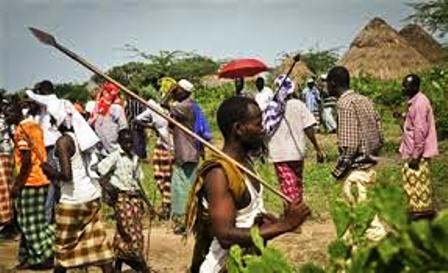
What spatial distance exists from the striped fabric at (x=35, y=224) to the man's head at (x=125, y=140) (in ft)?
3.08

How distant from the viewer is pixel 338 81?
602cm

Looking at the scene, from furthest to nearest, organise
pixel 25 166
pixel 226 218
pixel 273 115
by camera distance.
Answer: pixel 273 115
pixel 25 166
pixel 226 218

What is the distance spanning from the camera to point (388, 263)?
4.74 ft

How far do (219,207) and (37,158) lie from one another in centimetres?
426

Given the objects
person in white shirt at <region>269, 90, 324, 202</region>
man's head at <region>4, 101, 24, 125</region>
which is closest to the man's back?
person in white shirt at <region>269, 90, 324, 202</region>

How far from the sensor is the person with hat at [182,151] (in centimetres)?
834

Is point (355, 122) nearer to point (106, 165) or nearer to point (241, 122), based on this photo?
point (106, 165)

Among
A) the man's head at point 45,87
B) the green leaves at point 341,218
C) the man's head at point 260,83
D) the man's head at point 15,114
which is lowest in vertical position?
the man's head at point 15,114

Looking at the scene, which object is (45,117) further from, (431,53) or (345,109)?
(431,53)

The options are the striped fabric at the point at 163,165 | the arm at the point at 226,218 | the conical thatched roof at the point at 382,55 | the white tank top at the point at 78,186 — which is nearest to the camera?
the arm at the point at 226,218

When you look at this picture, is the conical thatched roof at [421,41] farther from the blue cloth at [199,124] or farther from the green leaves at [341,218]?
the green leaves at [341,218]

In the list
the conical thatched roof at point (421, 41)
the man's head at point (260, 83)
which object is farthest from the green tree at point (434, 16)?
the conical thatched roof at point (421, 41)

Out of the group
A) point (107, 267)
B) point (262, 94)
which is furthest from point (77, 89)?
point (107, 267)

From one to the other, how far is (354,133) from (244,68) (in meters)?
3.55
